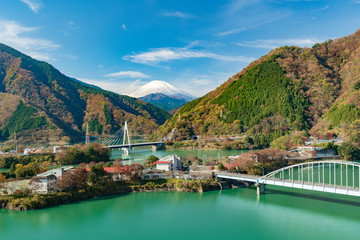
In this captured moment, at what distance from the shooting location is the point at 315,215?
15.5 metres

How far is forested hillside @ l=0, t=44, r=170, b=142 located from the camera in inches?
2591

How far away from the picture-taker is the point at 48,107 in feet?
267

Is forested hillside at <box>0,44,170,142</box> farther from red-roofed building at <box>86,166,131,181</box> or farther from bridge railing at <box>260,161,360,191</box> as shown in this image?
bridge railing at <box>260,161,360,191</box>

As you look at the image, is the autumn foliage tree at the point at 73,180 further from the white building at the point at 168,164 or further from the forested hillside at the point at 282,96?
the forested hillside at the point at 282,96

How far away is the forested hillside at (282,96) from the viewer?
2110 inches

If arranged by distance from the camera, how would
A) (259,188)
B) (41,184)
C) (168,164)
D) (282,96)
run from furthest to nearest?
(282,96)
(168,164)
(259,188)
(41,184)

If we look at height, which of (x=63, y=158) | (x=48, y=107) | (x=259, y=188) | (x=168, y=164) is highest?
(x=48, y=107)

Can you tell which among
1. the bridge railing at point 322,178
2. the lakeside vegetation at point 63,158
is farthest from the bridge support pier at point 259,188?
the lakeside vegetation at point 63,158

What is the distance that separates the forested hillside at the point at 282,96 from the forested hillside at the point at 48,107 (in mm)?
21385

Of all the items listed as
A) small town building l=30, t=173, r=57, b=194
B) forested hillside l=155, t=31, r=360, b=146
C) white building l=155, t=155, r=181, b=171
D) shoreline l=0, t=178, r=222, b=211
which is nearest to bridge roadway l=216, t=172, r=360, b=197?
shoreline l=0, t=178, r=222, b=211

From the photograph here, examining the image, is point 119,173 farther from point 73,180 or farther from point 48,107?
point 48,107

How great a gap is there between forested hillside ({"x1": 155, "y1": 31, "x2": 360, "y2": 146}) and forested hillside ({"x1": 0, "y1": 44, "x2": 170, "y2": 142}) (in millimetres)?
21385

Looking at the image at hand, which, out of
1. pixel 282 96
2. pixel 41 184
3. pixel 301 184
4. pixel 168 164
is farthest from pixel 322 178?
pixel 282 96

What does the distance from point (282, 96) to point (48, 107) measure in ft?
199
